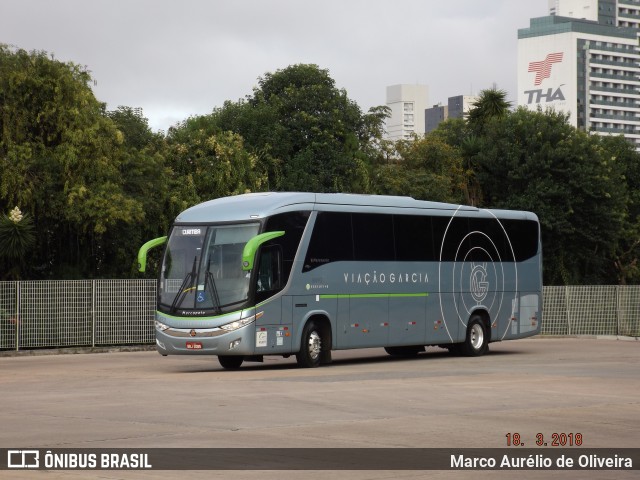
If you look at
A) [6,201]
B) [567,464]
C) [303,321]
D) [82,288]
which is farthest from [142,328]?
[567,464]

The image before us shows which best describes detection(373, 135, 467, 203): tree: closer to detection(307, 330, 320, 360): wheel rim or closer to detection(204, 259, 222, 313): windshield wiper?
detection(307, 330, 320, 360): wheel rim

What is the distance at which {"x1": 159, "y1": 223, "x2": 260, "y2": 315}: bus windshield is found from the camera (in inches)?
987

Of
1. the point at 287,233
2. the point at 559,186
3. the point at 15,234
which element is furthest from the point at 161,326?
the point at 559,186

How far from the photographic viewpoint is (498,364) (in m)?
27.6

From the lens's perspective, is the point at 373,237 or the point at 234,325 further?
the point at 373,237

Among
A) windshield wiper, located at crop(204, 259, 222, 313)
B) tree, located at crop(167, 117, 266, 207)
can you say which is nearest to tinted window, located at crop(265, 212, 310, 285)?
windshield wiper, located at crop(204, 259, 222, 313)

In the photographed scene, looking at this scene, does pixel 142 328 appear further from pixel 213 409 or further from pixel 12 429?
pixel 12 429

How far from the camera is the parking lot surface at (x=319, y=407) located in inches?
503

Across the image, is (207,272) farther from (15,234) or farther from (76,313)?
(76,313)

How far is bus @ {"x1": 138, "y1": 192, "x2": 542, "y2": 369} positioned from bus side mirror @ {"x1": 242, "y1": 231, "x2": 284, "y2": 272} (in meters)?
0.03

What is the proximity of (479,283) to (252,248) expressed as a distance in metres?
8.95

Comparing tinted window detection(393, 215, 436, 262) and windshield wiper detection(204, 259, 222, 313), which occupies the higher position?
tinted window detection(393, 215, 436, 262)

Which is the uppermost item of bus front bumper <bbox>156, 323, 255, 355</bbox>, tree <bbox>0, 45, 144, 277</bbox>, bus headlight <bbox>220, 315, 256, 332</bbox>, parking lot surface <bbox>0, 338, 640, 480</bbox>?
tree <bbox>0, 45, 144, 277</bbox>

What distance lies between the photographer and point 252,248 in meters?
24.6
